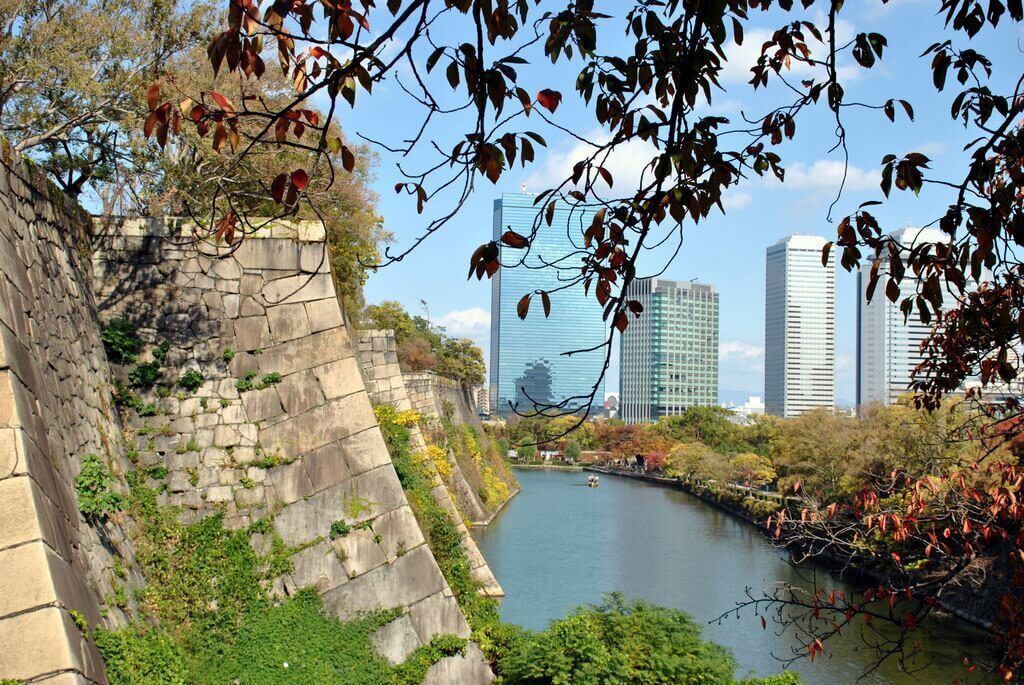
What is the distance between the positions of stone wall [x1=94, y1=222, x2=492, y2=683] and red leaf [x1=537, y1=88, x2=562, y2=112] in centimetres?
476

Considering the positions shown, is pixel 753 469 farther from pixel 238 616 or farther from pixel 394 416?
pixel 238 616

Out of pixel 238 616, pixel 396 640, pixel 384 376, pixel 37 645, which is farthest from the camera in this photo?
pixel 384 376

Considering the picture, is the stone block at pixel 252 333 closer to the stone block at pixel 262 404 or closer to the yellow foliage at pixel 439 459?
the stone block at pixel 262 404

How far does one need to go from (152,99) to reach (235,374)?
527 cm

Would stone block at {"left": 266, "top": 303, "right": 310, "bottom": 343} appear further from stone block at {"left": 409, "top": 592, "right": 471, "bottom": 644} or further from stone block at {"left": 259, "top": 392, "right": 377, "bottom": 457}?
stone block at {"left": 409, "top": 592, "right": 471, "bottom": 644}

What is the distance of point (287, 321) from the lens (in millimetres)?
7789

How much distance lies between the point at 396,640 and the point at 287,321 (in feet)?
8.83

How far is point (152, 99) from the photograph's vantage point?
257cm

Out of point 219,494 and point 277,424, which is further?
point 277,424

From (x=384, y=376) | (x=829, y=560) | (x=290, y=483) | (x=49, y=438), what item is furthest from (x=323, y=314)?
(x=829, y=560)

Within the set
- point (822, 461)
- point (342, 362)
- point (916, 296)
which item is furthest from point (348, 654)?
point (822, 461)

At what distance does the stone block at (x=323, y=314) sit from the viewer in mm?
7855

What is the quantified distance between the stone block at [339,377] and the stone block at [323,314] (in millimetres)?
311

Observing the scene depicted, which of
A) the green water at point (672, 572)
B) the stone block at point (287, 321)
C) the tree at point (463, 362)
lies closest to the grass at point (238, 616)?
the stone block at point (287, 321)
